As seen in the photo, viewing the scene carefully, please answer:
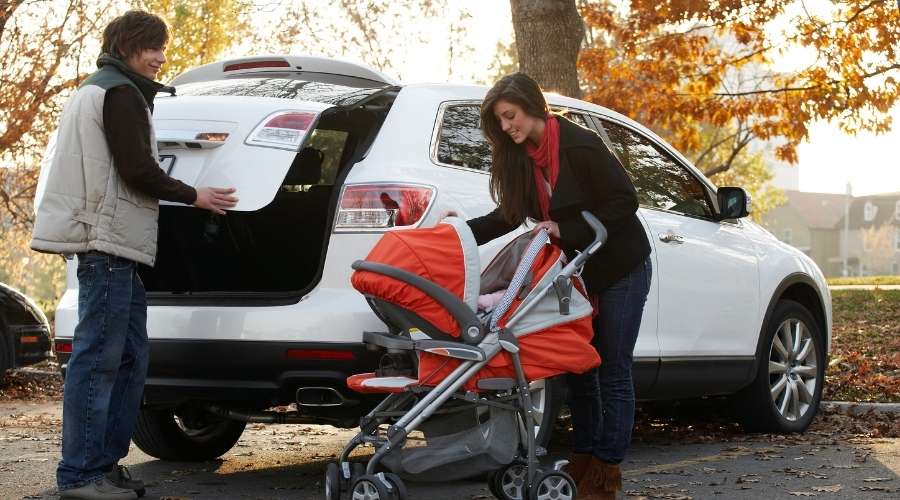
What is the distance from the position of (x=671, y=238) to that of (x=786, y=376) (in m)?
1.65

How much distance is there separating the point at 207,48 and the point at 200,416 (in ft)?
52.2

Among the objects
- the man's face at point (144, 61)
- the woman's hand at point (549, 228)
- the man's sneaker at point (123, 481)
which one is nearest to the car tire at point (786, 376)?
the woman's hand at point (549, 228)

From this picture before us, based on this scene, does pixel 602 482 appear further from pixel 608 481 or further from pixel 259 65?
pixel 259 65

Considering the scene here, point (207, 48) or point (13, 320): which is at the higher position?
point (207, 48)

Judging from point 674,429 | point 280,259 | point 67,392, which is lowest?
point 674,429

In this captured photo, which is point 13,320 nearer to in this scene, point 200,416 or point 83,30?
point 200,416

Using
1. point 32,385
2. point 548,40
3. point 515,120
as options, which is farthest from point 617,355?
point 32,385

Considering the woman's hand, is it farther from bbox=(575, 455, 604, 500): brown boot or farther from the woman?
bbox=(575, 455, 604, 500): brown boot

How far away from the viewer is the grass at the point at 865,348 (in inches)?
377

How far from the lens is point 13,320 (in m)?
10.7

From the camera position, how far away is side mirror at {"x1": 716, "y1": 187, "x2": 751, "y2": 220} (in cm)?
689

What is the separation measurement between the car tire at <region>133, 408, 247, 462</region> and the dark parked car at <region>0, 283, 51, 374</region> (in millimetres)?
4263

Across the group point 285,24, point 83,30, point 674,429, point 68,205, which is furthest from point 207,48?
point 68,205

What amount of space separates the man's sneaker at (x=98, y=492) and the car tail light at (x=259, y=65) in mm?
2160
